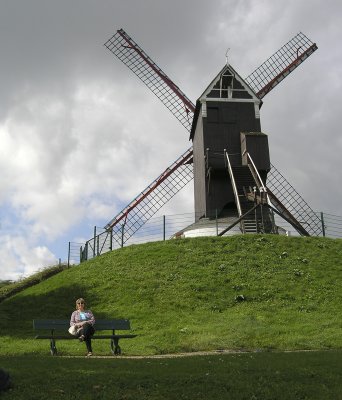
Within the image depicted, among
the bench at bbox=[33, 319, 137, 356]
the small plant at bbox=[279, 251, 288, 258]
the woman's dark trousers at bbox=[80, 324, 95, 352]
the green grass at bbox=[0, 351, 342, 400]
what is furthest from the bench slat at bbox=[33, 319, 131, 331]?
the small plant at bbox=[279, 251, 288, 258]

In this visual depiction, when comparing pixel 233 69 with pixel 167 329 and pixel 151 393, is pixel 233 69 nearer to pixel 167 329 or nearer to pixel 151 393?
pixel 167 329

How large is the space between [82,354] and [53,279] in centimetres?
1261

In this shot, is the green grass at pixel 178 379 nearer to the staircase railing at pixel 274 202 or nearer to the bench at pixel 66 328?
the bench at pixel 66 328

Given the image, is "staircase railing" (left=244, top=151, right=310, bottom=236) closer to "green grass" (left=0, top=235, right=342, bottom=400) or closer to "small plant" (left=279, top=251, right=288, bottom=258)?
"green grass" (left=0, top=235, right=342, bottom=400)

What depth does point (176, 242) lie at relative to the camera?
27.5 metres

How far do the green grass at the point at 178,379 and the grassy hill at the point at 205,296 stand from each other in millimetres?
5187

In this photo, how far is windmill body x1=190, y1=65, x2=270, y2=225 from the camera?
108 ft

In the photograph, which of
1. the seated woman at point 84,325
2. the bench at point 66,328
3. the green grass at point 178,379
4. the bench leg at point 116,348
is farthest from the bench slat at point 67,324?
the green grass at point 178,379

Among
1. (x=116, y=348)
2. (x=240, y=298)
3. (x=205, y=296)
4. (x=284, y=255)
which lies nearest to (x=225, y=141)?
(x=284, y=255)

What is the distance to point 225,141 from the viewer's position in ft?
112

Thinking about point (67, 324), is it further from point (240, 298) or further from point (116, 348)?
point (240, 298)

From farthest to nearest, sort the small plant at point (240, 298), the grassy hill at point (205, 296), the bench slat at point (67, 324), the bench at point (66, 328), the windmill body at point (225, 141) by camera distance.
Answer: the windmill body at point (225, 141)
the small plant at point (240, 298)
the grassy hill at point (205, 296)
the bench slat at point (67, 324)
the bench at point (66, 328)

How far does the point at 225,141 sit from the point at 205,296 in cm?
1527

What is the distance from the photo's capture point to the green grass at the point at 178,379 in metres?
8.02
